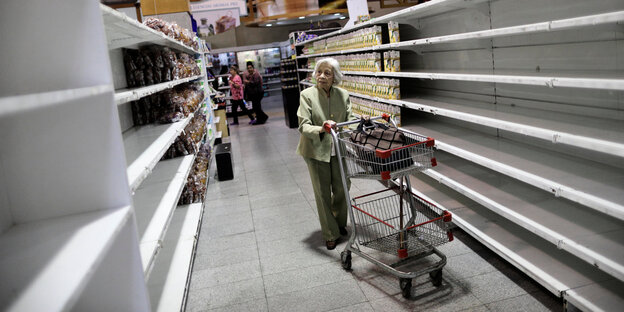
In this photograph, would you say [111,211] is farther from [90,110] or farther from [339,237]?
[339,237]

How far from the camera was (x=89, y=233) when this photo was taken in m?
1.51

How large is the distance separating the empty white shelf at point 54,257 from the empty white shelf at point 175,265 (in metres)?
1.18

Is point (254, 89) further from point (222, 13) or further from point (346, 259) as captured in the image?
point (346, 259)

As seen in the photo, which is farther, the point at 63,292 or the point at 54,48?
the point at 54,48

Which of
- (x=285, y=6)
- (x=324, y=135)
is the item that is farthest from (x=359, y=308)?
(x=285, y=6)

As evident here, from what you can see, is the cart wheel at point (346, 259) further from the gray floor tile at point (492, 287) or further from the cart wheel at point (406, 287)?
the gray floor tile at point (492, 287)

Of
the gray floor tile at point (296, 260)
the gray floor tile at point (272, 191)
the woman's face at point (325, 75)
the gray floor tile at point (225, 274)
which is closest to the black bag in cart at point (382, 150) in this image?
the woman's face at point (325, 75)

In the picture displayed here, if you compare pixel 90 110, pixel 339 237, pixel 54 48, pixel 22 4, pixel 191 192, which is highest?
pixel 22 4

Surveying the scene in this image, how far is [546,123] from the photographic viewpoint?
9.95ft

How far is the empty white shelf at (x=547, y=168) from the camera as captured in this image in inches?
94.5

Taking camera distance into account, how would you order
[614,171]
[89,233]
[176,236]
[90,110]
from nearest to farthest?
[89,233], [90,110], [614,171], [176,236]

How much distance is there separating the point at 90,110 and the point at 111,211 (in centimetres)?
38

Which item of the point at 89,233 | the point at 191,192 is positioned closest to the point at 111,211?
the point at 89,233

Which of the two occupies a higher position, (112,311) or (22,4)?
(22,4)
